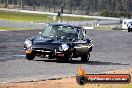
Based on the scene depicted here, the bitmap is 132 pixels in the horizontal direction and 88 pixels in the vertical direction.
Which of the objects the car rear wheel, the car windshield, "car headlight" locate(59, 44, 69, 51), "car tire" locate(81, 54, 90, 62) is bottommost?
"car tire" locate(81, 54, 90, 62)

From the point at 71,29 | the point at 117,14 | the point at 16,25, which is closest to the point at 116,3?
the point at 117,14

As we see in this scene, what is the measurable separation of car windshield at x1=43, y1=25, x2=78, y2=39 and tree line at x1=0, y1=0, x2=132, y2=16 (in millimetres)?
115253

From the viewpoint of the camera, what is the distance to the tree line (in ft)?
459

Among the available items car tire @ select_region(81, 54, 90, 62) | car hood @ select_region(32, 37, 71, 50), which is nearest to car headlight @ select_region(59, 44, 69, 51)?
car hood @ select_region(32, 37, 71, 50)

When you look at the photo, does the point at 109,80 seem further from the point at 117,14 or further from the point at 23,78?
the point at 117,14

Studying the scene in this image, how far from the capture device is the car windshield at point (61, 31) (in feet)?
58.9

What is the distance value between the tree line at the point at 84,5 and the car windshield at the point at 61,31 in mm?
115253

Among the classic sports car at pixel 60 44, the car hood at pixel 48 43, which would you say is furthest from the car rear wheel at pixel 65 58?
the car hood at pixel 48 43

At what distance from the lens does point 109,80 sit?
23.9ft

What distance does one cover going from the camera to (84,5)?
152 metres

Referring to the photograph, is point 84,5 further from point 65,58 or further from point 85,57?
point 65,58

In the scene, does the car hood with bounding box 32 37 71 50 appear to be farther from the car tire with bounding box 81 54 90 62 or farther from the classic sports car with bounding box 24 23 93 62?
the car tire with bounding box 81 54 90 62

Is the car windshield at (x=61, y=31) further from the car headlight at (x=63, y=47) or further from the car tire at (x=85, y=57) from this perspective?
the car headlight at (x=63, y=47)

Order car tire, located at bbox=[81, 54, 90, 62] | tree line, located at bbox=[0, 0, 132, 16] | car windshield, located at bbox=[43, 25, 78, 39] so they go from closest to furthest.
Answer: car windshield, located at bbox=[43, 25, 78, 39], car tire, located at bbox=[81, 54, 90, 62], tree line, located at bbox=[0, 0, 132, 16]
